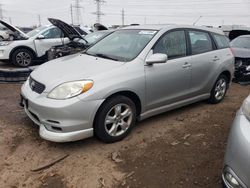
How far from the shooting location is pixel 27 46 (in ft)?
29.1

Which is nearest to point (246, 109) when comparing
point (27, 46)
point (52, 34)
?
point (27, 46)

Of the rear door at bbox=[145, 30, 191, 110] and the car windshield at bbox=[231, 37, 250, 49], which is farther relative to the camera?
the car windshield at bbox=[231, 37, 250, 49]

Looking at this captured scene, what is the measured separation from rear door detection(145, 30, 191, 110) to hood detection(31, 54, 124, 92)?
0.60 meters

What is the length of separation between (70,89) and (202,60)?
264 cm

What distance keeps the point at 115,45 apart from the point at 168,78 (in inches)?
40.5

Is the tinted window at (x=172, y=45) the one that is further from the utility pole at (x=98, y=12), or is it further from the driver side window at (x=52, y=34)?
the utility pole at (x=98, y=12)

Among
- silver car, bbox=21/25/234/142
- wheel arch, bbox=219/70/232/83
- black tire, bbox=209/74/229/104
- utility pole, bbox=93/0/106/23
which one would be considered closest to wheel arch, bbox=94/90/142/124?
silver car, bbox=21/25/234/142

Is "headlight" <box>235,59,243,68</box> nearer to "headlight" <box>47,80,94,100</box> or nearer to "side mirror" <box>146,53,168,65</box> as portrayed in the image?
"side mirror" <box>146,53,168,65</box>

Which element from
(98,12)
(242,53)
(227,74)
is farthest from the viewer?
(98,12)

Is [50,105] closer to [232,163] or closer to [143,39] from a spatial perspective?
[143,39]

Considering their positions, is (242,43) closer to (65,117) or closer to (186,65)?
(186,65)

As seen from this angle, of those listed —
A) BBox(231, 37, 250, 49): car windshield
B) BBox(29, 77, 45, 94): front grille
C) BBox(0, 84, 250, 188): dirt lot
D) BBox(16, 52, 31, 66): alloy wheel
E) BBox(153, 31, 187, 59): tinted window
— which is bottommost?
BBox(0, 84, 250, 188): dirt lot

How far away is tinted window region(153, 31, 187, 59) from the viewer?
4.37 m

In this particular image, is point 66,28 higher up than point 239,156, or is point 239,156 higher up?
point 66,28
